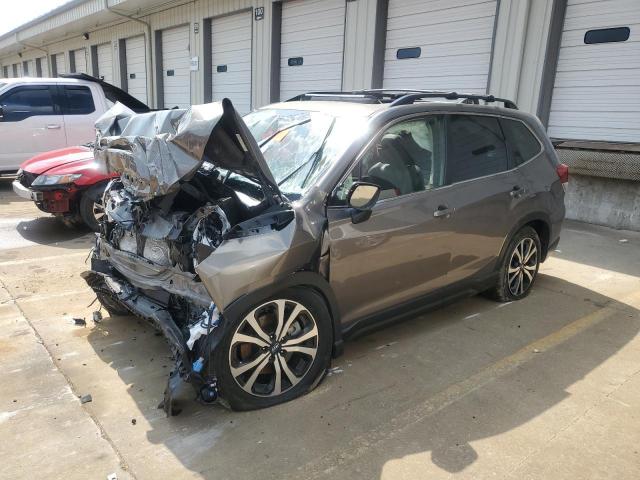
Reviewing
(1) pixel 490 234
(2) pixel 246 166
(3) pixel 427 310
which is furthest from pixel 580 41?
(2) pixel 246 166

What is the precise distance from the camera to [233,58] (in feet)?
45.7

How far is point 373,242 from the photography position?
10.5 ft

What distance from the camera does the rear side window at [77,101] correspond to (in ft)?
31.0

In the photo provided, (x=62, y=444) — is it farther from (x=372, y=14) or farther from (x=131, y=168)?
(x=372, y=14)

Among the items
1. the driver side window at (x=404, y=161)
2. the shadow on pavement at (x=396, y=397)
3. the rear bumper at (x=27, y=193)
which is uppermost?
the driver side window at (x=404, y=161)

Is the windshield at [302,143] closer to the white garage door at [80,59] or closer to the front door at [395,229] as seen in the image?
the front door at [395,229]

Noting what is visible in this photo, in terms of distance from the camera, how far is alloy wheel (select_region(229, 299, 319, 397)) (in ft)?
9.21

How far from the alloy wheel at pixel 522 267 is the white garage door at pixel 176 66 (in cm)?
1343

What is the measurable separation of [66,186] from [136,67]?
1406 cm

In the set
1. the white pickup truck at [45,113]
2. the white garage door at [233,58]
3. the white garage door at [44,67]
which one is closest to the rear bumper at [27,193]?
the white pickup truck at [45,113]

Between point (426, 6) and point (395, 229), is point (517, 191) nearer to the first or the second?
point (395, 229)

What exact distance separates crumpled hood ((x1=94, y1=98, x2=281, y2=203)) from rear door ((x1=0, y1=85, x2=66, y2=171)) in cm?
747

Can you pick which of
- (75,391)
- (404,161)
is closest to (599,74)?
(404,161)

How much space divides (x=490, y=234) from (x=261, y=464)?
2534mm
